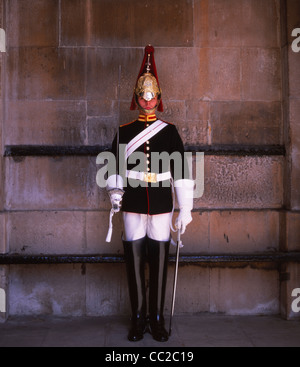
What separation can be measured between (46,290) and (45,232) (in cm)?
65

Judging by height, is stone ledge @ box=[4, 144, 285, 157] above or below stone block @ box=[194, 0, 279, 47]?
below

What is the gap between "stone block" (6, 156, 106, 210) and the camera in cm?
482

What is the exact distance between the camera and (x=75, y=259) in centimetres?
454

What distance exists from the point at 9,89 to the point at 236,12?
2.78 meters

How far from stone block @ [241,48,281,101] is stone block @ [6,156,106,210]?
2010 millimetres

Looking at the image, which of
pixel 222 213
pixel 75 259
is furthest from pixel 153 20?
pixel 75 259

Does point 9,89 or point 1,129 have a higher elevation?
point 9,89

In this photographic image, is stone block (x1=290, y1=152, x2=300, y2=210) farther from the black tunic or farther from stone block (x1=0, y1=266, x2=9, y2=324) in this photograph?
stone block (x1=0, y1=266, x2=9, y2=324)

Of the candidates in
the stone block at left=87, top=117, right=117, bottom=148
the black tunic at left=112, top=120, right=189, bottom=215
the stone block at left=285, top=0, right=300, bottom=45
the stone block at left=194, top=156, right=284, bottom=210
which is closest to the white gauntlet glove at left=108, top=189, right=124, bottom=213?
the black tunic at left=112, top=120, right=189, bottom=215

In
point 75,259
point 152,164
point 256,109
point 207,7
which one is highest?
point 207,7

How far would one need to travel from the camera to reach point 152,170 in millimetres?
4062
